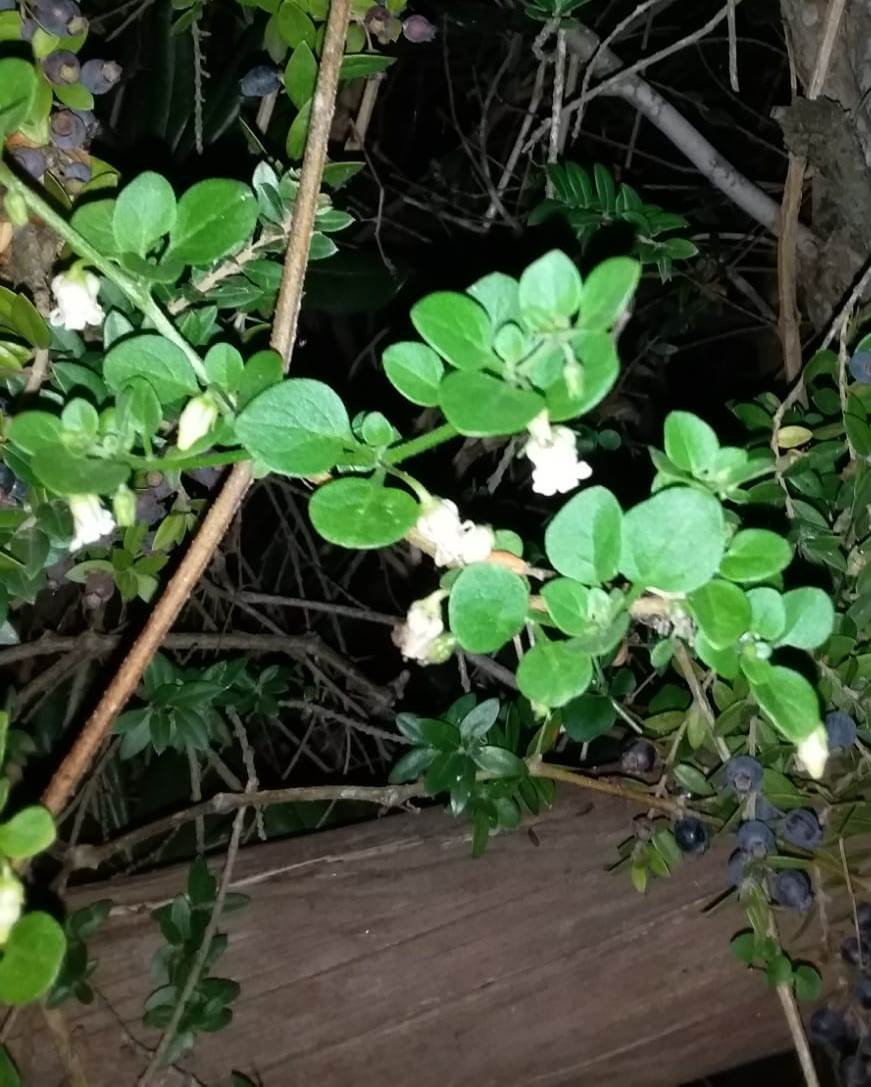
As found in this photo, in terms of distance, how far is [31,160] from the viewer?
1.82 feet

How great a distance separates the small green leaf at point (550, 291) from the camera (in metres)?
0.36

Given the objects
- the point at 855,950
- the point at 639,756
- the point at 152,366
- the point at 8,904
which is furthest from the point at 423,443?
the point at 855,950

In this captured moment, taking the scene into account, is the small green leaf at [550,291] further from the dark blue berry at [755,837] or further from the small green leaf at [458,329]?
the dark blue berry at [755,837]

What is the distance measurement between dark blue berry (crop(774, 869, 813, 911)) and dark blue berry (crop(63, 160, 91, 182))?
2.07ft

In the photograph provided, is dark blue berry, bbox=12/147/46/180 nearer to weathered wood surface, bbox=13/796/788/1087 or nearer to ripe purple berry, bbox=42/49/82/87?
ripe purple berry, bbox=42/49/82/87

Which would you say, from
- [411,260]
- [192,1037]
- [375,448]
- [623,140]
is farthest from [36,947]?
[623,140]

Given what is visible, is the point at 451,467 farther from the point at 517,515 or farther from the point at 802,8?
the point at 802,8

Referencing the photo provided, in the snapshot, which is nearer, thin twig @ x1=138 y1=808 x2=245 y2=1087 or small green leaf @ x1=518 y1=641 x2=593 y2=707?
small green leaf @ x1=518 y1=641 x2=593 y2=707

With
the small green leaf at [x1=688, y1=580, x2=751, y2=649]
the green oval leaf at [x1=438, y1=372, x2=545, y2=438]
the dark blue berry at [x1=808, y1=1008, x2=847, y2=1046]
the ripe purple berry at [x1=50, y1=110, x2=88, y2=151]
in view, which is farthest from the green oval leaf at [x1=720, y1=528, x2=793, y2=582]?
the dark blue berry at [x1=808, y1=1008, x2=847, y2=1046]

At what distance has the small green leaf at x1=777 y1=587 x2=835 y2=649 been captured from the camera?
18.0 inches

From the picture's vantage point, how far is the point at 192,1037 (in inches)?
29.2

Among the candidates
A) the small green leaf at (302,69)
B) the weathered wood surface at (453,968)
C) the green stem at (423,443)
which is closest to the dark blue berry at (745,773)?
the weathered wood surface at (453,968)

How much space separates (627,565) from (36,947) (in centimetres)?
26

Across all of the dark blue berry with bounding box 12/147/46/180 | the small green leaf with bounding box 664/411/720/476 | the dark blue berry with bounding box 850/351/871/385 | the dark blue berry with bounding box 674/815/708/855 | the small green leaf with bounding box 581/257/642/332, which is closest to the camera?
the small green leaf with bounding box 581/257/642/332
